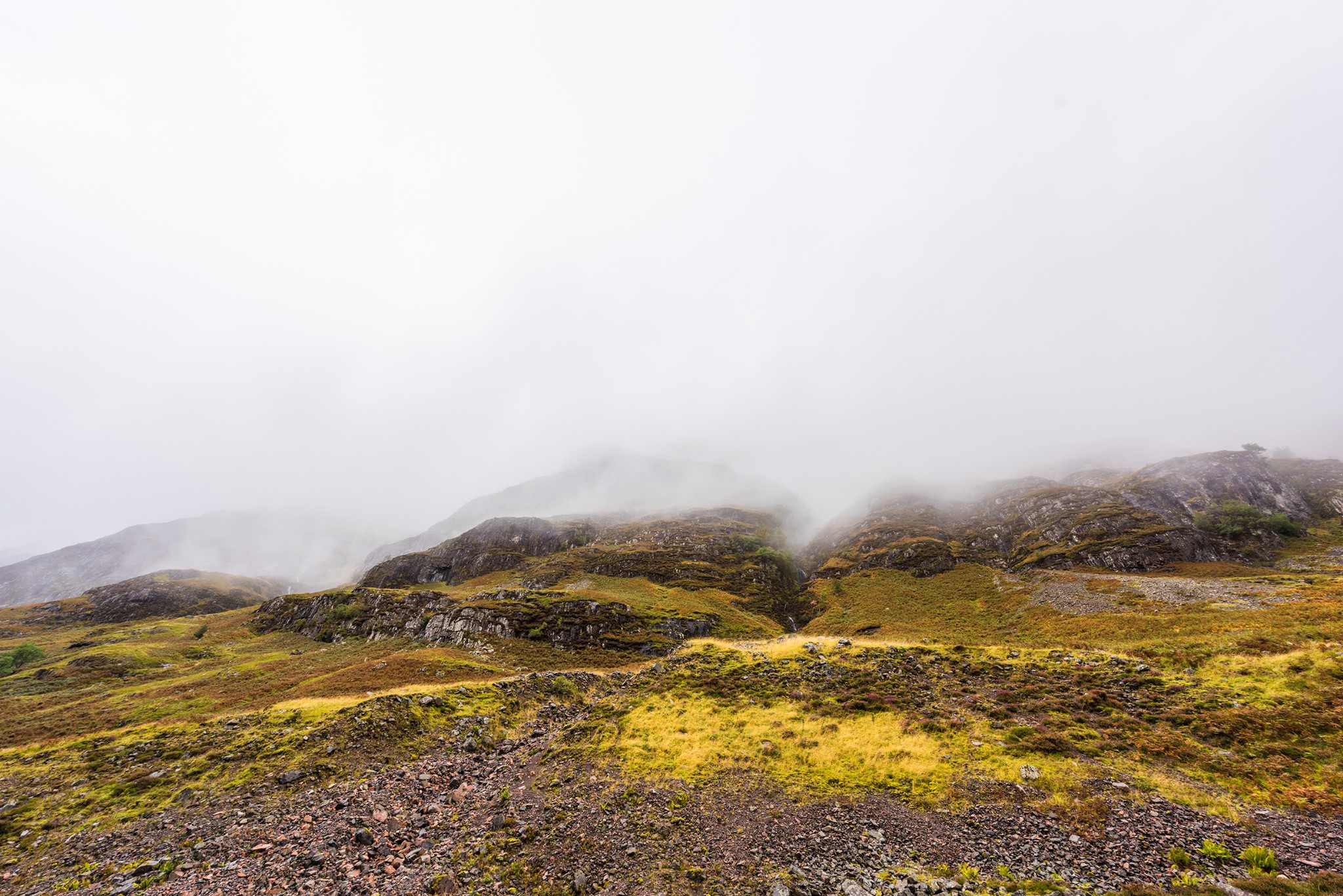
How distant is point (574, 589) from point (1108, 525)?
3911 inches

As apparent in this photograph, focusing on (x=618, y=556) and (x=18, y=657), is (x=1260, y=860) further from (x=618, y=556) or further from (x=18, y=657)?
(x=18, y=657)

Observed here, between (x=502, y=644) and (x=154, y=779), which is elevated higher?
(x=154, y=779)

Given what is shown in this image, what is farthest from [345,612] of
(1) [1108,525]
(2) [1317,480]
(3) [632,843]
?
(2) [1317,480]

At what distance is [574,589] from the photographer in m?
77.1

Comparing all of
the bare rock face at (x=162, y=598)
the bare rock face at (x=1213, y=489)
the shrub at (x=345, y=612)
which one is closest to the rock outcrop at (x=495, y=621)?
the shrub at (x=345, y=612)

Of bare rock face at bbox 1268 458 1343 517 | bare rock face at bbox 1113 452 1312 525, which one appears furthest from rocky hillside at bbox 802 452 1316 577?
bare rock face at bbox 1268 458 1343 517

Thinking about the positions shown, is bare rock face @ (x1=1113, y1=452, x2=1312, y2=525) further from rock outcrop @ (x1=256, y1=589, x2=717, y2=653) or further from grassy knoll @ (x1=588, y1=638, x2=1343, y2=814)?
rock outcrop @ (x1=256, y1=589, x2=717, y2=653)

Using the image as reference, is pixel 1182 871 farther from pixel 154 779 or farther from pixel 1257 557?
pixel 1257 557

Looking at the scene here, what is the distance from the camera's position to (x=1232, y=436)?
18688 centimetres

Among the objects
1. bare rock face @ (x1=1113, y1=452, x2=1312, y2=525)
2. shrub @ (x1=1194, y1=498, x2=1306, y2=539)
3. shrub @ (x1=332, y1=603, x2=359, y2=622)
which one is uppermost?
shrub @ (x1=332, y1=603, x2=359, y2=622)

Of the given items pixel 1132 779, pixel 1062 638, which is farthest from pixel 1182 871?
pixel 1062 638

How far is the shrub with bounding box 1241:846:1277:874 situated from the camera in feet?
32.8

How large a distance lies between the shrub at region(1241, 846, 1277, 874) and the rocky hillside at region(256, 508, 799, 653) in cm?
4332

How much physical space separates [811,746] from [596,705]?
14.9 meters
